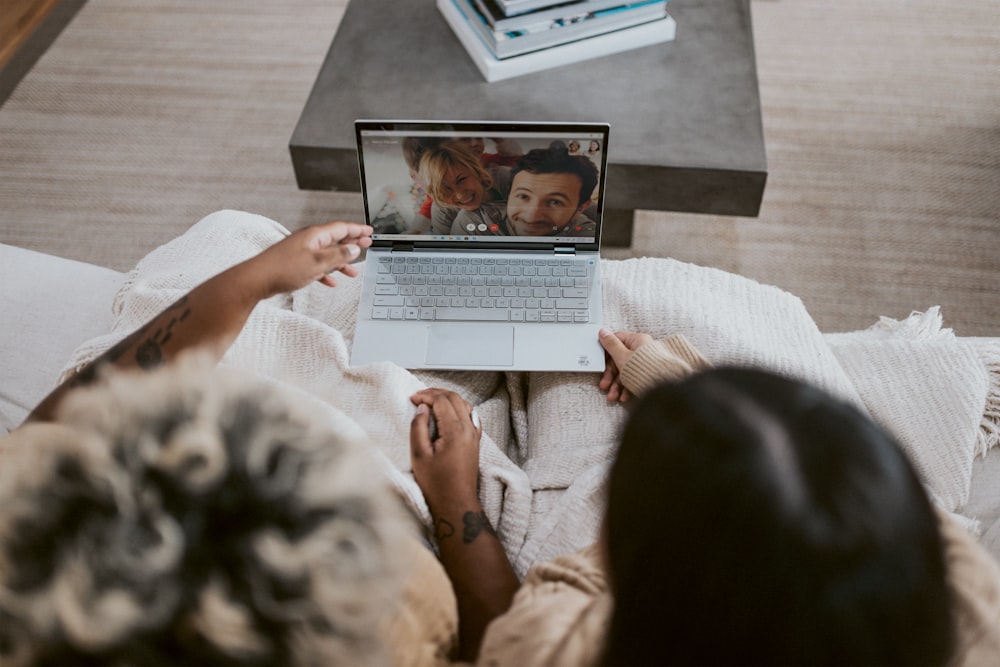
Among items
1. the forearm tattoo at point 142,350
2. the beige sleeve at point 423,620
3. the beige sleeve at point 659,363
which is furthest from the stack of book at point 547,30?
the beige sleeve at point 423,620

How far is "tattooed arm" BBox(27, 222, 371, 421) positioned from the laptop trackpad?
0.19 meters

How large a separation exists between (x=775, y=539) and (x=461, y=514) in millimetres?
528

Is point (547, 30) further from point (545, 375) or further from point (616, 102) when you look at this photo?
point (545, 375)

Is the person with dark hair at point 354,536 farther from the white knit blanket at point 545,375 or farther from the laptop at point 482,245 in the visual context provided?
the laptop at point 482,245

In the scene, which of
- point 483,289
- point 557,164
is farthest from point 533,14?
point 483,289

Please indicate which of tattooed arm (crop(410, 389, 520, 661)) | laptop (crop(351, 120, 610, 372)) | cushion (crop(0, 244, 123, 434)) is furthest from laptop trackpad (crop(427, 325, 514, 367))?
cushion (crop(0, 244, 123, 434))

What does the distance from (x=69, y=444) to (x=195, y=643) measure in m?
0.16

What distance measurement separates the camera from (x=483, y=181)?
3.76 ft

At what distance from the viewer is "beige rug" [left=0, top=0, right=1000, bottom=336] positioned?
1.79 meters

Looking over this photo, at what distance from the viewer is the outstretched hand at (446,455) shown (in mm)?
932

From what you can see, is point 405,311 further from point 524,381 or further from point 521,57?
point 521,57

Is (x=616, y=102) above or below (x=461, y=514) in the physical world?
above

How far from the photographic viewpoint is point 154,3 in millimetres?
2357

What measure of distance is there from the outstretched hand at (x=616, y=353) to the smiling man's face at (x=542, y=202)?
190 mm
